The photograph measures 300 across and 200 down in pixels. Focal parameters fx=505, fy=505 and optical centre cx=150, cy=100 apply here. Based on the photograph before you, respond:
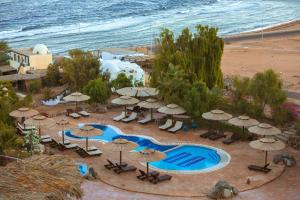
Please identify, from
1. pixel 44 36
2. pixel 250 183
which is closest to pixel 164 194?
pixel 250 183

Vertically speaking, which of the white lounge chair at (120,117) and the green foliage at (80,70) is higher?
the green foliage at (80,70)

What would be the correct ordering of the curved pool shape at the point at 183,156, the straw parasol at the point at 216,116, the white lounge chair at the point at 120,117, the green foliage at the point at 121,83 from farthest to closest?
1. the green foliage at the point at 121,83
2. the white lounge chair at the point at 120,117
3. the straw parasol at the point at 216,116
4. the curved pool shape at the point at 183,156

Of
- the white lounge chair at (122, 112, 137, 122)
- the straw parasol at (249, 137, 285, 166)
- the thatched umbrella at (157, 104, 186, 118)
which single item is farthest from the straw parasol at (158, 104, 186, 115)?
the straw parasol at (249, 137, 285, 166)

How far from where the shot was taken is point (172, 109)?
24188mm

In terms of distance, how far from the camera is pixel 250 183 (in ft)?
58.4

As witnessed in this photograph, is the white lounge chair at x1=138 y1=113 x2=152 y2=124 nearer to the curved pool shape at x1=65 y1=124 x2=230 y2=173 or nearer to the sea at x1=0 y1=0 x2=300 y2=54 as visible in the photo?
the curved pool shape at x1=65 y1=124 x2=230 y2=173

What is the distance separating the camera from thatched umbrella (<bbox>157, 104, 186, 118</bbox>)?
78.6 ft

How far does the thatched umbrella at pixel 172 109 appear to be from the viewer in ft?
78.6

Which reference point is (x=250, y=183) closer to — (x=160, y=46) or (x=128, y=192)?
(x=128, y=192)

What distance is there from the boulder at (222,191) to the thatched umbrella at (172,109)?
25.0ft

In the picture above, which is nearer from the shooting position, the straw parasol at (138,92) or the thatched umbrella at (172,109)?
the thatched umbrella at (172,109)

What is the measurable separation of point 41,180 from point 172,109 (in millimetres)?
15928

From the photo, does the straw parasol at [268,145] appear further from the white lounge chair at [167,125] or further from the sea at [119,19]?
the sea at [119,19]

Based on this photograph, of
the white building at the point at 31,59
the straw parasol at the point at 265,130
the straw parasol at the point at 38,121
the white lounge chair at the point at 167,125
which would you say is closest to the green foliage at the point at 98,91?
the white lounge chair at the point at 167,125
